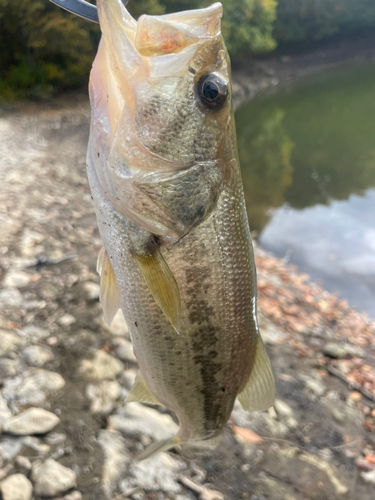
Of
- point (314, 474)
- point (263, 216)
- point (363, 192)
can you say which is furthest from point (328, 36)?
point (314, 474)

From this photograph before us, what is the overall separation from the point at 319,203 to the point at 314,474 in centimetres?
906

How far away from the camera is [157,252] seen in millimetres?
1409

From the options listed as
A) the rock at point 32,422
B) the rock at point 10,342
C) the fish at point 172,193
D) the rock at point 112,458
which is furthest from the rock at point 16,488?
the fish at point 172,193

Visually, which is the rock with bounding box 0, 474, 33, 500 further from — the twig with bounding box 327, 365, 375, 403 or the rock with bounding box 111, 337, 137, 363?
the twig with bounding box 327, 365, 375, 403

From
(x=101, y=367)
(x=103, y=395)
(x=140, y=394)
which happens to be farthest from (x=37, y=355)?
(x=140, y=394)

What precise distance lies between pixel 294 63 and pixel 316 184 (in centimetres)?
2613

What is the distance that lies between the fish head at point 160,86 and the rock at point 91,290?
8.54 feet

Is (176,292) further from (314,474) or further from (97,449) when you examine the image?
(314,474)

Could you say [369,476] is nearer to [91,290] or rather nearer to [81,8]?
[91,290]

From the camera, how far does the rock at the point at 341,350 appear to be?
15.1ft

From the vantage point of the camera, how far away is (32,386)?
2689mm

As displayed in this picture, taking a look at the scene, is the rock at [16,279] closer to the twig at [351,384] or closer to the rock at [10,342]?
the rock at [10,342]

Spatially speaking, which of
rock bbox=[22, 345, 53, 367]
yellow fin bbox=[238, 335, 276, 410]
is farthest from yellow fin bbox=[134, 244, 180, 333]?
rock bbox=[22, 345, 53, 367]

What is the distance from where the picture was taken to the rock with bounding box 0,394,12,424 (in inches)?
94.9
